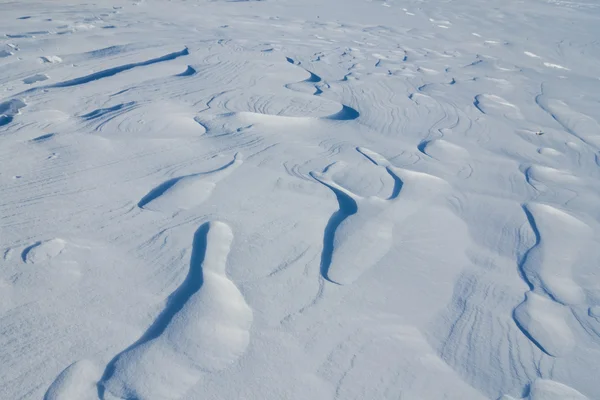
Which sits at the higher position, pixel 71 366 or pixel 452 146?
pixel 71 366

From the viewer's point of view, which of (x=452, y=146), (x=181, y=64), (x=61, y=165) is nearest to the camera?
(x=61, y=165)

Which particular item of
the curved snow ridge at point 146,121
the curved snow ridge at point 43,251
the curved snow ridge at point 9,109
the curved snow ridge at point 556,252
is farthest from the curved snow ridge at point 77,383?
the curved snow ridge at point 9,109

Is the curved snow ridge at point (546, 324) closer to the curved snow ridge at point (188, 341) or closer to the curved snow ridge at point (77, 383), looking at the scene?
the curved snow ridge at point (188, 341)

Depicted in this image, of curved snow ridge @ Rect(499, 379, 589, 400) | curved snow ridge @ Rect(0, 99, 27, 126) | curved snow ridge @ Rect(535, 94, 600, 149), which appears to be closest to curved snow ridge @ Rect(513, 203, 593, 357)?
curved snow ridge @ Rect(499, 379, 589, 400)

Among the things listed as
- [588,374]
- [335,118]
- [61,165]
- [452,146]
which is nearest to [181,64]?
[335,118]

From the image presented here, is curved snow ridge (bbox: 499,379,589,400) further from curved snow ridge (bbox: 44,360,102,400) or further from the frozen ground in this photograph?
curved snow ridge (bbox: 44,360,102,400)

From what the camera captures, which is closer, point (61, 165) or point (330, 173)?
point (61, 165)

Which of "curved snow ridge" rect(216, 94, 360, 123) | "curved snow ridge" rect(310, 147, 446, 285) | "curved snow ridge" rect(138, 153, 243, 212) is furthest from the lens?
"curved snow ridge" rect(216, 94, 360, 123)

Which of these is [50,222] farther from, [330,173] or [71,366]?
[330,173]
